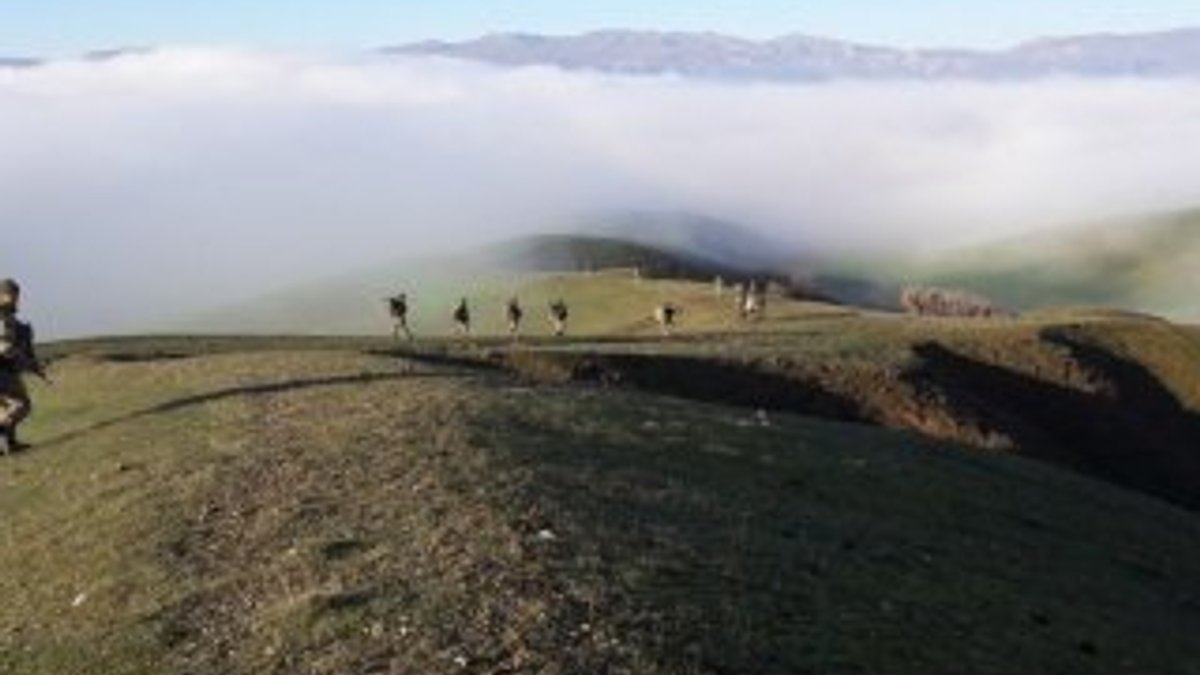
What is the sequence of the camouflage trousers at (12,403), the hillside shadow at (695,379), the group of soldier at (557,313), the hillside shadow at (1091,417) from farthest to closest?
the group of soldier at (557,313) → the hillside shadow at (1091,417) → the hillside shadow at (695,379) → the camouflage trousers at (12,403)

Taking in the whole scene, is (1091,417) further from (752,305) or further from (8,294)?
(8,294)

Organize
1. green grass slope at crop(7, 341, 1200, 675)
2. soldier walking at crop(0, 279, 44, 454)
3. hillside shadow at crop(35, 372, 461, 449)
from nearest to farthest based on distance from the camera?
green grass slope at crop(7, 341, 1200, 675)
soldier walking at crop(0, 279, 44, 454)
hillside shadow at crop(35, 372, 461, 449)

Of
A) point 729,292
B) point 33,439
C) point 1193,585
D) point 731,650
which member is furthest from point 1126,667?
point 729,292

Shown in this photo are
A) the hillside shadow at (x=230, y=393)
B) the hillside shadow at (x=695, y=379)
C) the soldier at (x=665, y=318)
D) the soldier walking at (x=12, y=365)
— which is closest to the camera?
the soldier walking at (x=12, y=365)

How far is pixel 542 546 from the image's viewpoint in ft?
113

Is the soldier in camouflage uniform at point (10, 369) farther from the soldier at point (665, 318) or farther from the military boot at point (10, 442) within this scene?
the soldier at point (665, 318)

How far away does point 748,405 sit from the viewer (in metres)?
76.5

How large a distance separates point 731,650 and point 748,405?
47.5 meters

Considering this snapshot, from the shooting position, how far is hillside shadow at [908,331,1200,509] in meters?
85.4

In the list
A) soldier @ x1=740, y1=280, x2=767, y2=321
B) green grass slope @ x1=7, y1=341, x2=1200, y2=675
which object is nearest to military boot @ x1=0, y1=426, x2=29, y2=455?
green grass slope @ x1=7, y1=341, x2=1200, y2=675

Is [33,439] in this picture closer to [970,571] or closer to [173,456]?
[173,456]

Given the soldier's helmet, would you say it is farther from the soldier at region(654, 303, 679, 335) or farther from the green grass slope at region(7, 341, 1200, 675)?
the soldier at region(654, 303, 679, 335)

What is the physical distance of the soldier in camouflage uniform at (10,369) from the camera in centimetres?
5244

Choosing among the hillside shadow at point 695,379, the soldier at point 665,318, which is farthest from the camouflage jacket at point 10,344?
the soldier at point 665,318
